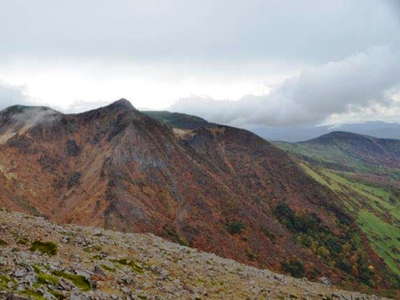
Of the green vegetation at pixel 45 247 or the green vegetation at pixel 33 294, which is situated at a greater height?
the green vegetation at pixel 33 294

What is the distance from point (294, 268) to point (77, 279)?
85.1 meters

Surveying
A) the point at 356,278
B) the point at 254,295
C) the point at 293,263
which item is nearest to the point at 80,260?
the point at 254,295

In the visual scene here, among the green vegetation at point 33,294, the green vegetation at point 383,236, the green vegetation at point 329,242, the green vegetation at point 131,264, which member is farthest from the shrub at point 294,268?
the green vegetation at point 33,294

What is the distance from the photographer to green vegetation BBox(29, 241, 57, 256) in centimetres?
2872

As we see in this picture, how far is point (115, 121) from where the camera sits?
122 meters

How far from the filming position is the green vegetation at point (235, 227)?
9583cm

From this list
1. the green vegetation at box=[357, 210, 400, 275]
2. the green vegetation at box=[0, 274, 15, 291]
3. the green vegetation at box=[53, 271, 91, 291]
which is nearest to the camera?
the green vegetation at box=[0, 274, 15, 291]

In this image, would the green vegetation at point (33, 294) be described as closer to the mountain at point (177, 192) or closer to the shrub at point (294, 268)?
the mountain at point (177, 192)

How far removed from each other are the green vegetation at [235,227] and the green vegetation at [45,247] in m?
71.4

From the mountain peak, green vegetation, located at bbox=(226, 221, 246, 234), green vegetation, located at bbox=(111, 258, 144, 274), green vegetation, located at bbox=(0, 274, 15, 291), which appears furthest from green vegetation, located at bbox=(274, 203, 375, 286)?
green vegetation, located at bbox=(0, 274, 15, 291)

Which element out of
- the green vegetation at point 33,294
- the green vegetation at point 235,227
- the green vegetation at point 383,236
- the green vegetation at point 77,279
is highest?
the green vegetation at point 33,294

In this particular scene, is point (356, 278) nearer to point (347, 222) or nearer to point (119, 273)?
point (347, 222)

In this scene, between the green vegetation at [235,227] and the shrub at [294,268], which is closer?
the shrub at [294,268]

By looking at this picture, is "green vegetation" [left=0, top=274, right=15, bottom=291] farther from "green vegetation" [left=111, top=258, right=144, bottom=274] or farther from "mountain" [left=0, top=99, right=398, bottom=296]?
"mountain" [left=0, top=99, right=398, bottom=296]
